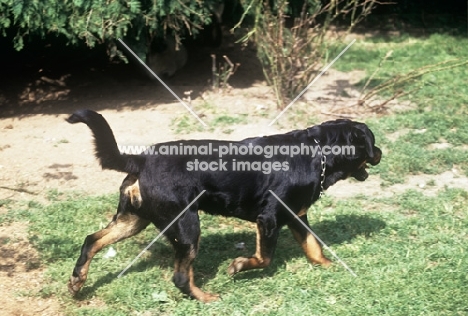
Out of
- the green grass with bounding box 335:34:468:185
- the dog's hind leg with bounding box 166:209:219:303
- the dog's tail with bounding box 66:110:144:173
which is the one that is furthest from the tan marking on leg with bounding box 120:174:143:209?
the green grass with bounding box 335:34:468:185

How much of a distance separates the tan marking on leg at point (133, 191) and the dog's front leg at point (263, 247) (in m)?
0.93

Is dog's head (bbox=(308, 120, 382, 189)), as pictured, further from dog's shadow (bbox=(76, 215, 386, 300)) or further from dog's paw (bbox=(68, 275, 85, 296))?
dog's paw (bbox=(68, 275, 85, 296))

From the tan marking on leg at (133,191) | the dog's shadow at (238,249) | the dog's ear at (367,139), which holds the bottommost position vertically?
the dog's shadow at (238,249)

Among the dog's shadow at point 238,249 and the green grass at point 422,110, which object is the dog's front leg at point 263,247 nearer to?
the dog's shadow at point 238,249

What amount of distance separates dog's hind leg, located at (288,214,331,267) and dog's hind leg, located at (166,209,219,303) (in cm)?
96

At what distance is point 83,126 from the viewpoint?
29.3ft

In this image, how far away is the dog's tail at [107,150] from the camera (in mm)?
4758

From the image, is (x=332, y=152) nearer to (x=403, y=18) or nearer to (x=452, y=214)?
(x=452, y=214)

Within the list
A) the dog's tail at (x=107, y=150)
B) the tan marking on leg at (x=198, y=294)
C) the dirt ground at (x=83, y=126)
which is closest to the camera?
the dog's tail at (x=107, y=150)

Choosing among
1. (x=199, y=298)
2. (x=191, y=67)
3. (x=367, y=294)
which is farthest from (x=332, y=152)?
(x=191, y=67)

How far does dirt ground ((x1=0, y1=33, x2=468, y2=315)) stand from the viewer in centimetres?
603

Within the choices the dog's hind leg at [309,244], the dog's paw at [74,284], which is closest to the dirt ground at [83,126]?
the dog's paw at [74,284]

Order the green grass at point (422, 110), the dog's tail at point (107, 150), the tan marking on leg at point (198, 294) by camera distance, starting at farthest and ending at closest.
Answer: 1. the green grass at point (422, 110)
2. the tan marking on leg at point (198, 294)
3. the dog's tail at point (107, 150)

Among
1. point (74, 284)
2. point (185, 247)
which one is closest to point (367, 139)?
point (185, 247)
